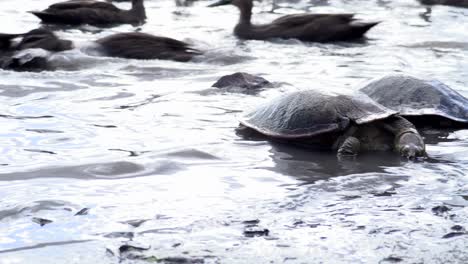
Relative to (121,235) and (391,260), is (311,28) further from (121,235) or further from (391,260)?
(391,260)

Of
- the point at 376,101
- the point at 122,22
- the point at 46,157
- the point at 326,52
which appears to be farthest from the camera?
the point at 122,22

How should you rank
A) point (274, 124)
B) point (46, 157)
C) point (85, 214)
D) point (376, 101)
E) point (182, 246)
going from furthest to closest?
point (376, 101) < point (274, 124) < point (46, 157) < point (85, 214) < point (182, 246)

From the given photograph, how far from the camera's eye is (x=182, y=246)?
11.4 feet

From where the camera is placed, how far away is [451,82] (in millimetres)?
7652

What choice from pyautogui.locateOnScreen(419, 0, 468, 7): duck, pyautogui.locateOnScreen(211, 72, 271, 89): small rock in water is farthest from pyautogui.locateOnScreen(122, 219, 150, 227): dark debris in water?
pyautogui.locateOnScreen(419, 0, 468, 7): duck

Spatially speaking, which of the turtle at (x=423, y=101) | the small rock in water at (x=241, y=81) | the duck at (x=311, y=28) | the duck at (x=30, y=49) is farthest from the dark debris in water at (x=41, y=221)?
the duck at (x=311, y=28)

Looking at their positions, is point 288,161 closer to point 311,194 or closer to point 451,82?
point 311,194

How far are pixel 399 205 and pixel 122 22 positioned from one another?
363 inches

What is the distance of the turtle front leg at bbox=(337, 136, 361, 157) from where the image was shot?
16.9 ft

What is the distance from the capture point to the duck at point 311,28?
35.9ft

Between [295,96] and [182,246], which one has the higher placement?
[295,96]

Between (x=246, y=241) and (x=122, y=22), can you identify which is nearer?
(x=246, y=241)

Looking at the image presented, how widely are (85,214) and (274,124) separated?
1.82 meters

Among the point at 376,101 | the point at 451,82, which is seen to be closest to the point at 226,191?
the point at 376,101
